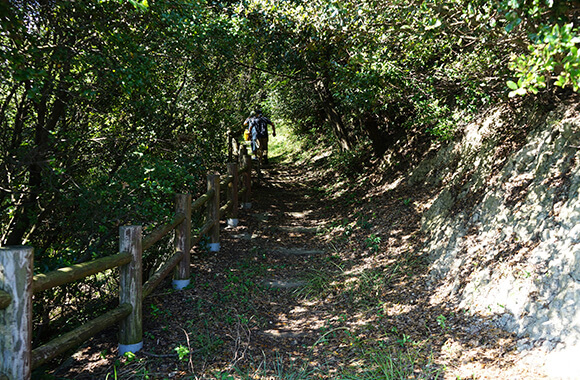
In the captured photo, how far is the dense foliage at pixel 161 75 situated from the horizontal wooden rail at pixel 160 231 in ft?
0.72

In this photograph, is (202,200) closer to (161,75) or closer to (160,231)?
(160,231)

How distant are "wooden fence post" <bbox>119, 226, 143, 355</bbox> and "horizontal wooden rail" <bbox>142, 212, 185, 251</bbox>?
24 centimetres

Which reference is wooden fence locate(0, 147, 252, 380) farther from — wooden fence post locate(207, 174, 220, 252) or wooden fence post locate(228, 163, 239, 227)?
wooden fence post locate(228, 163, 239, 227)

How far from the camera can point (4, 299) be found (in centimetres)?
317

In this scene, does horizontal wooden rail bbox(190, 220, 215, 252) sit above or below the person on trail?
below

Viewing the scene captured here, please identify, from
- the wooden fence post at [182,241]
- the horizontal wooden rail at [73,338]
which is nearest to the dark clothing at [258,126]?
the wooden fence post at [182,241]

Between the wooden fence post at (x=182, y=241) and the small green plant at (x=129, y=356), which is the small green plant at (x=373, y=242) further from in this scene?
the small green plant at (x=129, y=356)

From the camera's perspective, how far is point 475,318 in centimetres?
493

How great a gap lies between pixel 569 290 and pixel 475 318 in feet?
3.41

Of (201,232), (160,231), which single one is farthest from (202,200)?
(160,231)

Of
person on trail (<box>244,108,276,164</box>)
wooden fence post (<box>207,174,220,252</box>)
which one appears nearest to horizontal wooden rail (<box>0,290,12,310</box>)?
wooden fence post (<box>207,174,220,252</box>)

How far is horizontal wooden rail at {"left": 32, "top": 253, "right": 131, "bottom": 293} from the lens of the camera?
3479 mm

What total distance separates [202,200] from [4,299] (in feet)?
14.0

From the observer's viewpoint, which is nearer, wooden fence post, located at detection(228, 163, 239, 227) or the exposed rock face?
the exposed rock face
